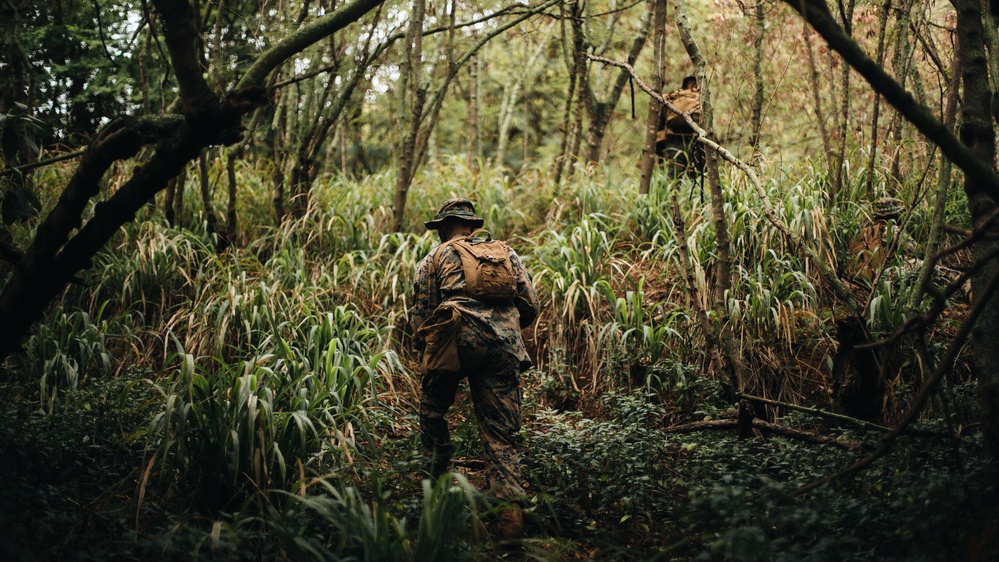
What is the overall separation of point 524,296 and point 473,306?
1.40 ft

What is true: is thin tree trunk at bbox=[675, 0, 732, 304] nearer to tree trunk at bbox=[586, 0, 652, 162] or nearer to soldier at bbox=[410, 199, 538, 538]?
soldier at bbox=[410, 199, 538, 538]

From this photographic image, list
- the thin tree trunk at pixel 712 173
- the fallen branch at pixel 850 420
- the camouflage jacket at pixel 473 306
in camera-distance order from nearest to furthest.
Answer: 1. the fallen branch at pixel 850 420
2. the camouflage jacket at pixel 473 306
3. the thin tree trunk at pixel 712 173

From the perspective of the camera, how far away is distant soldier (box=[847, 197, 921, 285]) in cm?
585

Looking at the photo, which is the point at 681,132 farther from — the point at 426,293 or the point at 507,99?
the point at 507,99

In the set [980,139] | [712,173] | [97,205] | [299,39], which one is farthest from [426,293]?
[980,139]

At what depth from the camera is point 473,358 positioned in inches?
162

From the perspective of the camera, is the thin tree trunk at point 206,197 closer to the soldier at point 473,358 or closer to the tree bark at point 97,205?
the soldier at point 473,358

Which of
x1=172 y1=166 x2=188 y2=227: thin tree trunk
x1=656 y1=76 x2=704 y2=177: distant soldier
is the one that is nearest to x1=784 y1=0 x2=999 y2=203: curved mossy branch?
x1=656 y1=76 x2=704 y2=177: distant soldier

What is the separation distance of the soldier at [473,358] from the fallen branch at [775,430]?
1.23m

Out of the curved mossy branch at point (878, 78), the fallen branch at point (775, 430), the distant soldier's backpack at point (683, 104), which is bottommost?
the fallen branch at point (775, 430)

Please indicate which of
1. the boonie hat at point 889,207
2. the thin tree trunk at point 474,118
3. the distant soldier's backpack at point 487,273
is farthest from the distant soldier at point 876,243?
the thin tree trunk at point 474,118

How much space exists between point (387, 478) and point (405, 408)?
190 cm

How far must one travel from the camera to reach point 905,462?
3352mm

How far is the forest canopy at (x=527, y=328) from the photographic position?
2.73 metres
